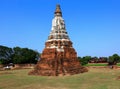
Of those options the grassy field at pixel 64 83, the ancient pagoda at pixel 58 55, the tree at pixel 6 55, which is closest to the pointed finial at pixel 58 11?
the ancient pagoda at pixel 58 55

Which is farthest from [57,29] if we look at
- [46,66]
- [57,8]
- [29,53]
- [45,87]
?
[29,53]

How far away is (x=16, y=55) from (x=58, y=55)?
29.8 metres

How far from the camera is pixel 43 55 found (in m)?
31.3

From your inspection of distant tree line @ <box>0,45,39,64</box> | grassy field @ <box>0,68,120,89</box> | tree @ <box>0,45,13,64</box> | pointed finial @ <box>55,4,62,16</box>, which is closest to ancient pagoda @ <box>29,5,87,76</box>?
pointed finial @ <box>55,4,62,16</box>

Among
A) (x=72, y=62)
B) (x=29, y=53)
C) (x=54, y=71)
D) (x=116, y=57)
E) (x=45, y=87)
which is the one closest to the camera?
(x=45, y=87)

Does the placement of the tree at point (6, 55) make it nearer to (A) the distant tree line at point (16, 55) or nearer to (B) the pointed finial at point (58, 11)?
(A) the distant tree line at point (16, 55)

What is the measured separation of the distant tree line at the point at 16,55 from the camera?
56875mm

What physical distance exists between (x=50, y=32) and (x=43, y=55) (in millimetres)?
3335

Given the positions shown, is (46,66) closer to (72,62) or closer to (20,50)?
(72,62)

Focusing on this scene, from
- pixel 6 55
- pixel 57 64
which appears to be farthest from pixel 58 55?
pixel 6 55

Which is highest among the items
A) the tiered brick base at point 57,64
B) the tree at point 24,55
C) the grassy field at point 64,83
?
the tree at point 24,55

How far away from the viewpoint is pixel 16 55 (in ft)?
189

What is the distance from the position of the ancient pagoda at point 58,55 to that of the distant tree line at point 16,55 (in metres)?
26.3

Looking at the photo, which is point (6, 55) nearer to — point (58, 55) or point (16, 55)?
point (16, 55)
